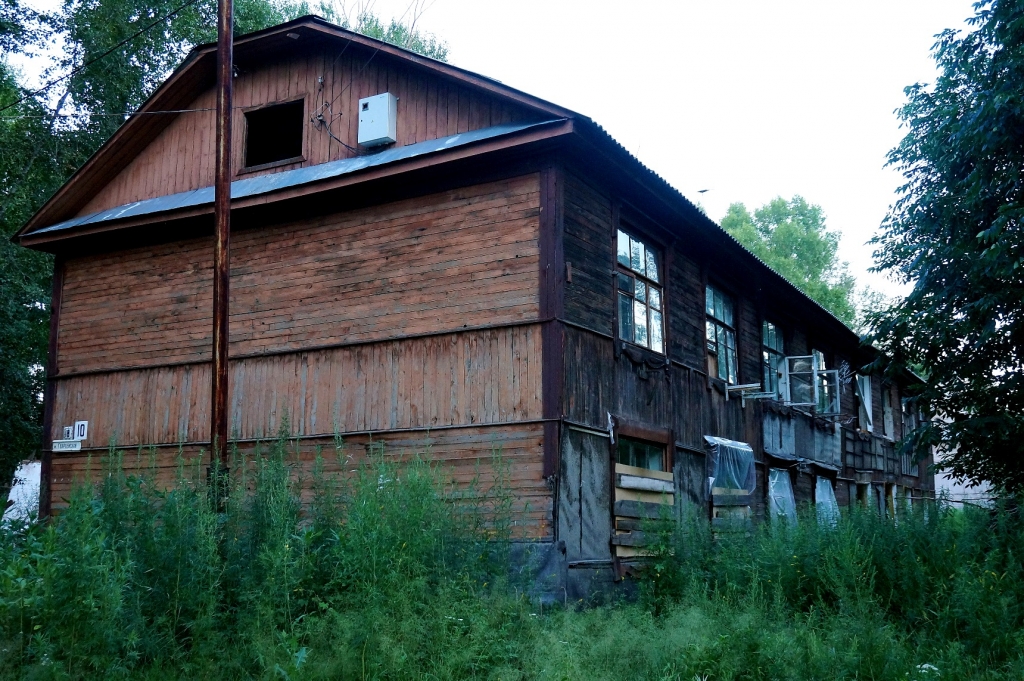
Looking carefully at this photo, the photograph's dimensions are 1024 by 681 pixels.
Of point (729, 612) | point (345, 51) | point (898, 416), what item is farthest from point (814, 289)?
point (729, 612)

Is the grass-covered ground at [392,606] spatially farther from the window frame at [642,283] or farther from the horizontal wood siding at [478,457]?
the window frame at [642,283]

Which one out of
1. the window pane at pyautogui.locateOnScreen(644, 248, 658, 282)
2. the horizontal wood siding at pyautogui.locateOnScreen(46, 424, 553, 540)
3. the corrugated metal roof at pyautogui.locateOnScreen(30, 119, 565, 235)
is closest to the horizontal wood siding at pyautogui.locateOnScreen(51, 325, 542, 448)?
the horizontal wood siding at pyautogui.locateOnScreen(46, 424, 553, 540)

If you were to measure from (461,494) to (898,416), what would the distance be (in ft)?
70.5

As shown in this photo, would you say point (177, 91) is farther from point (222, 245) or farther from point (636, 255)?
point (636, 255)

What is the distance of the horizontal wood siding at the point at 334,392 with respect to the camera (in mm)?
12484

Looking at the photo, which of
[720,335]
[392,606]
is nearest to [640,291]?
[720,335]

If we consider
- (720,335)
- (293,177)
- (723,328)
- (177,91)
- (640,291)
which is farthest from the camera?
(723,328)

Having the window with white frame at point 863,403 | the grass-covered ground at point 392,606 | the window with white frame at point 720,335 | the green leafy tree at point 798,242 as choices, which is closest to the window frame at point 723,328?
the window with white frame at point 720,335

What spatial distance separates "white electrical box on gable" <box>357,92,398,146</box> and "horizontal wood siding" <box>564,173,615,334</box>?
9.89ft

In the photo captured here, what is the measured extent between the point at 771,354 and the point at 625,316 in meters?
7.71

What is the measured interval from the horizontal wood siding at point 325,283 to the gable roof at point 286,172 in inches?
26.8

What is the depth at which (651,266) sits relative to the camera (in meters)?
15.4

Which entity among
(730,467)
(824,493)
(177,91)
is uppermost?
(177,91)

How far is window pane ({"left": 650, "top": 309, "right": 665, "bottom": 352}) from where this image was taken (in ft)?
49.1
